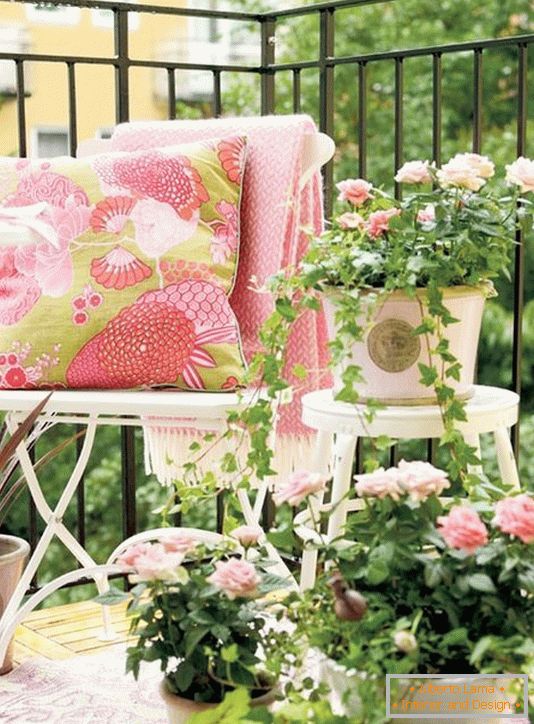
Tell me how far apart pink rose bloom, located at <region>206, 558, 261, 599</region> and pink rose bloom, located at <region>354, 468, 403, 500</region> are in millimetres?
184

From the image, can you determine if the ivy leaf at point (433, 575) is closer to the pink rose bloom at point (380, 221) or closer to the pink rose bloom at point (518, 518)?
the pink rose bloom at point (518, 518)

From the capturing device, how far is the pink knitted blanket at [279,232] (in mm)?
2668

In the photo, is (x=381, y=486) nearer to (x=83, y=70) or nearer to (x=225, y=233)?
(x=225, y=233)

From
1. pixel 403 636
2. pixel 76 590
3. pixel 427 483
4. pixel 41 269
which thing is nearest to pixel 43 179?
pixel 41 269

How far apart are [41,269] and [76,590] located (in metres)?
4.32

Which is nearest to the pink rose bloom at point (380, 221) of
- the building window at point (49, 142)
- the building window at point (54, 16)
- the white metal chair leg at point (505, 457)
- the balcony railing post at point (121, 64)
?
the white metal chair leg at point (505, 457)

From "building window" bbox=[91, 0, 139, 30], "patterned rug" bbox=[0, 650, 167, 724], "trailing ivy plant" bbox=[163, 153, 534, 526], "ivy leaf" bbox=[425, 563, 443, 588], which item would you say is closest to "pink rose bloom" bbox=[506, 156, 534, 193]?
"trailing ivy plant" bbox=[163, 153, 534, 526]

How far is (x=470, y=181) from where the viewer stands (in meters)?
2.08

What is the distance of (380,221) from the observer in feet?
6.96

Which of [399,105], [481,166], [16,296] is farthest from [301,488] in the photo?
[399,105]

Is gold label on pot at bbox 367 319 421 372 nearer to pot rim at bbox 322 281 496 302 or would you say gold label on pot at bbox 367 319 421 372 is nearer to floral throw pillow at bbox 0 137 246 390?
pot rim at bbox 322 281 496 302

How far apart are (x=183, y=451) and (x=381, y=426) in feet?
2.35

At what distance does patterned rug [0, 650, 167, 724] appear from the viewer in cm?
236

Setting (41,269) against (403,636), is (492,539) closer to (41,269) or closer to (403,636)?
(403,636)
